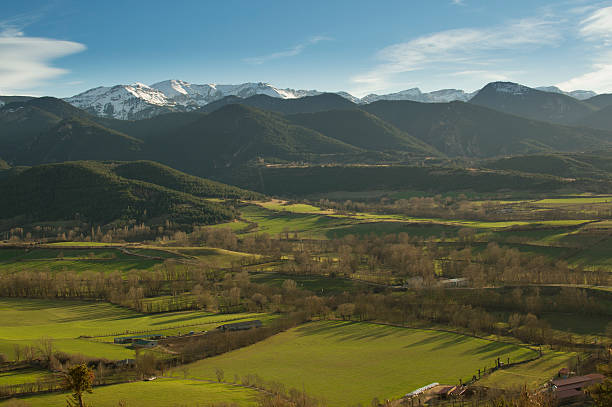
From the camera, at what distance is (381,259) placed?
13275 centimetres

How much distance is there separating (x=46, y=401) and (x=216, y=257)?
84.1 meters

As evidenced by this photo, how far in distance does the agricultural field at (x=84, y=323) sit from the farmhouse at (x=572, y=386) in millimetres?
50058

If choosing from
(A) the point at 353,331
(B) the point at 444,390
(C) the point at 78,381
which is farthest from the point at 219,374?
(A) the point at 353,331

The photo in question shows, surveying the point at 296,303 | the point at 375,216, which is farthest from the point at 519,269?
the point at 375,216

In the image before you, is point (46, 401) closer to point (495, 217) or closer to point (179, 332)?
point (179, 332)

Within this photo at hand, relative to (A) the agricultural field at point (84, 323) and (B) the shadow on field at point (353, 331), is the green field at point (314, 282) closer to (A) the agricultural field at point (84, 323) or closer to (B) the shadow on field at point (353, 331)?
(B) the shadow on field at point (353, 331)

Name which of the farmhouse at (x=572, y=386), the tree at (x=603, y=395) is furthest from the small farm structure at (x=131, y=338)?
the tree at (x=603, y=395)

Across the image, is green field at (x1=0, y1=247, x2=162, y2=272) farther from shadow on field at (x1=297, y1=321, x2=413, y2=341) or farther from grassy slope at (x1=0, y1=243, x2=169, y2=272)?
shadow on field at (x1=297, y1=321, x2=413, y2=341)

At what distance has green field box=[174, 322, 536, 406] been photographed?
205ft

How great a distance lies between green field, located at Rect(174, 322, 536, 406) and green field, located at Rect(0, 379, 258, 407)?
6.03 meters

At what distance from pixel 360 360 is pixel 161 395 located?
2811 centimetres

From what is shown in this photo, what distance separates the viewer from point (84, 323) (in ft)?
292

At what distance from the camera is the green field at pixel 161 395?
5291cm

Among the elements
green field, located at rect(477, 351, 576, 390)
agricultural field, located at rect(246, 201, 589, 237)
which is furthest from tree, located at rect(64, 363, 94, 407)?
agricultural field, located at rect(246, 201, 589, 237)
